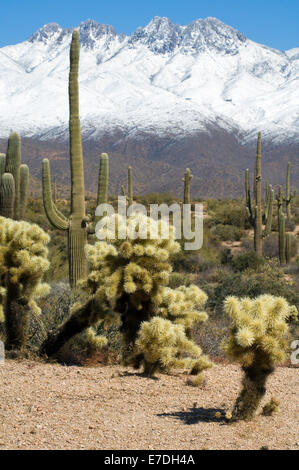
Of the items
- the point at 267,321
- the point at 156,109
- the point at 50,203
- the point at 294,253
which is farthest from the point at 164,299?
the point at 156,109

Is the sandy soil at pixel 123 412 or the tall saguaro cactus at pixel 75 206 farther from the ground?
the tall saguaro cactus at pixel 75 206

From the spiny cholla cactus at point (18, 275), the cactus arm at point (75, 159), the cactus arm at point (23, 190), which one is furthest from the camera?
the cactus arm at point (23, 190)

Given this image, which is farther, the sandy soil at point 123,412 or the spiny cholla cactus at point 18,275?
the spiny cholla cactus at point 18,275

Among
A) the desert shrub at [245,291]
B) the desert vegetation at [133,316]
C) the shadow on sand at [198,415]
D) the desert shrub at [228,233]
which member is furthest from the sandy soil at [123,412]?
the desert shrub at [228,233]

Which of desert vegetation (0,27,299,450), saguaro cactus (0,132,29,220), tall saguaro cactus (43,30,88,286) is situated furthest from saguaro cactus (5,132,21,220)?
desert vegetation (0,27,299,450)

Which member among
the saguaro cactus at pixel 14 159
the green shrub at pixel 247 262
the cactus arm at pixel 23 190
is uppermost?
the saguaro cactus at pixel 14 159

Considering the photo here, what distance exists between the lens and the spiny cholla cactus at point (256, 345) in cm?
497

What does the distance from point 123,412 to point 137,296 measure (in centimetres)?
138

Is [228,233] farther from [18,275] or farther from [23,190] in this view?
[18,275]

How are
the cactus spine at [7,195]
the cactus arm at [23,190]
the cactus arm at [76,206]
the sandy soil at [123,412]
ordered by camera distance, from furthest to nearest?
the cactus arm at [23,190], the cactus arm at [76,206], the cactus spine at [7,195], the sandy soil at [123,412]

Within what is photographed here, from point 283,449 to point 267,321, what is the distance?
1067 mm

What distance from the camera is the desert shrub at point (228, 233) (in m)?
27.8

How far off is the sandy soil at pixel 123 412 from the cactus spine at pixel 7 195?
3.69 m

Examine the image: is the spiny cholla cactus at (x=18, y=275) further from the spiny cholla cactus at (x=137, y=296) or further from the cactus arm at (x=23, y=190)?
the cactus arm at (x=23, y=190)
